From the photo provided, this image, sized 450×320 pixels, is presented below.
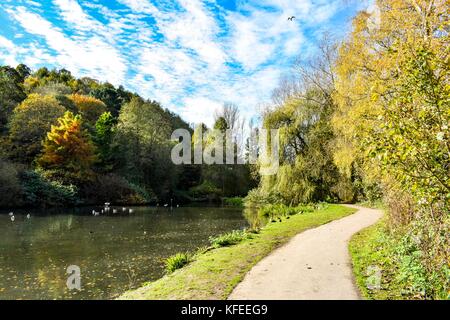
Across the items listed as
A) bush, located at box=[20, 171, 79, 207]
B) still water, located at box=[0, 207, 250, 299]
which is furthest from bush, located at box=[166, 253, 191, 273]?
bush, located at box=[20, 171, 79, 207]

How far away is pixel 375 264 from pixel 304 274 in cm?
204

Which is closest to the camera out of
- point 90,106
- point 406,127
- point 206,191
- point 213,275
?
point 406,127

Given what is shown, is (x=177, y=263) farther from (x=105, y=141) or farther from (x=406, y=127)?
(x=105, y=141)

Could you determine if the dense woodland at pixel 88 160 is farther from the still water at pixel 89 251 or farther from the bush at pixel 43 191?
the still water at pixel 89 251

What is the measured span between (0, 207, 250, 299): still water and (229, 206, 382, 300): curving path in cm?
346

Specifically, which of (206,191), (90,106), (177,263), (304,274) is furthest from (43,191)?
(304,274)

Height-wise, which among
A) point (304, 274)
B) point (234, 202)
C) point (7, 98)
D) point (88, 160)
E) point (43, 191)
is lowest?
point (234, 202)

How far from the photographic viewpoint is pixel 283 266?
330 inches

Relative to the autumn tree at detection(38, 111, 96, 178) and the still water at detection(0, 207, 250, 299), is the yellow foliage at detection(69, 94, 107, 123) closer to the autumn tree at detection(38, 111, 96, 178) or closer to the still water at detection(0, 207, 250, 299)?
the autumn tree at detection(38, 111, 96, 178)

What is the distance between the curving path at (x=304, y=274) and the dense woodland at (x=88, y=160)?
25.5 meters

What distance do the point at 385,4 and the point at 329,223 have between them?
9.13 meters

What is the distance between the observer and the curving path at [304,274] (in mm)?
6203

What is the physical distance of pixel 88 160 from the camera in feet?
117

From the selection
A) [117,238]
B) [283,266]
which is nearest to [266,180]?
[117,238]
